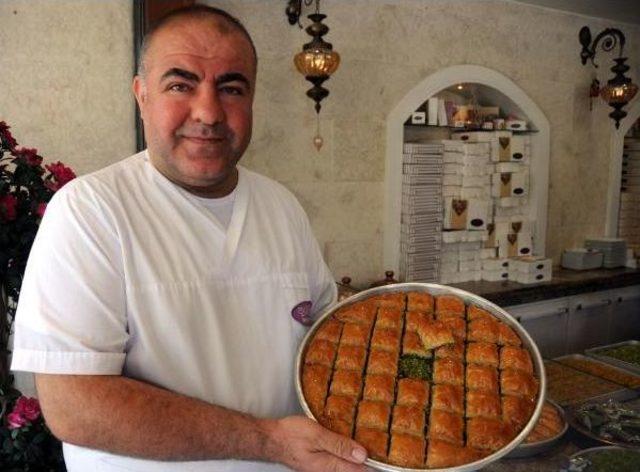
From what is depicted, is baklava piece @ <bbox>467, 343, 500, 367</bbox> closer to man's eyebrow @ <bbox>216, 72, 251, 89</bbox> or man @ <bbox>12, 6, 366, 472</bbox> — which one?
man @ <bbox>12, 6, 366, 472</bbox>

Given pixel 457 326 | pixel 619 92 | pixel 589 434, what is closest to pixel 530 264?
pixel 619 92

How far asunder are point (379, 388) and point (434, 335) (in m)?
0.23

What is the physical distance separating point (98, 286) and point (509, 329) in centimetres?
113

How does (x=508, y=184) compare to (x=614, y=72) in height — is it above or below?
below

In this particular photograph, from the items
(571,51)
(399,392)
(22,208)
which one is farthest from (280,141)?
(571,51)

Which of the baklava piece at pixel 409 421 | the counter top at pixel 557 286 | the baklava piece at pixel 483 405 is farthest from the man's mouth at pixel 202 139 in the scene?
the counter top at pixel 557 286

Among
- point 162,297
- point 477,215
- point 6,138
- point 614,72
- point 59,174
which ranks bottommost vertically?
point 162,297

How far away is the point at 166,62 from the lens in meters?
1.32

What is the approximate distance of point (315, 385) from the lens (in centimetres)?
141

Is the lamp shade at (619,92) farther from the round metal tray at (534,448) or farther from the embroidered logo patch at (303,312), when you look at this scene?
the embroidered logo patch at (303,312)

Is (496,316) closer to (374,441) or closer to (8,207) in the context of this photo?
(374,441)

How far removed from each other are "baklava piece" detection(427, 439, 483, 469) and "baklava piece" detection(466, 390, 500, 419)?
121 millimetres

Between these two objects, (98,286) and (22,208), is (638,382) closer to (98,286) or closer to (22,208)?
(98,286)

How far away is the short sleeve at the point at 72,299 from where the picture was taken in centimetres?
112
